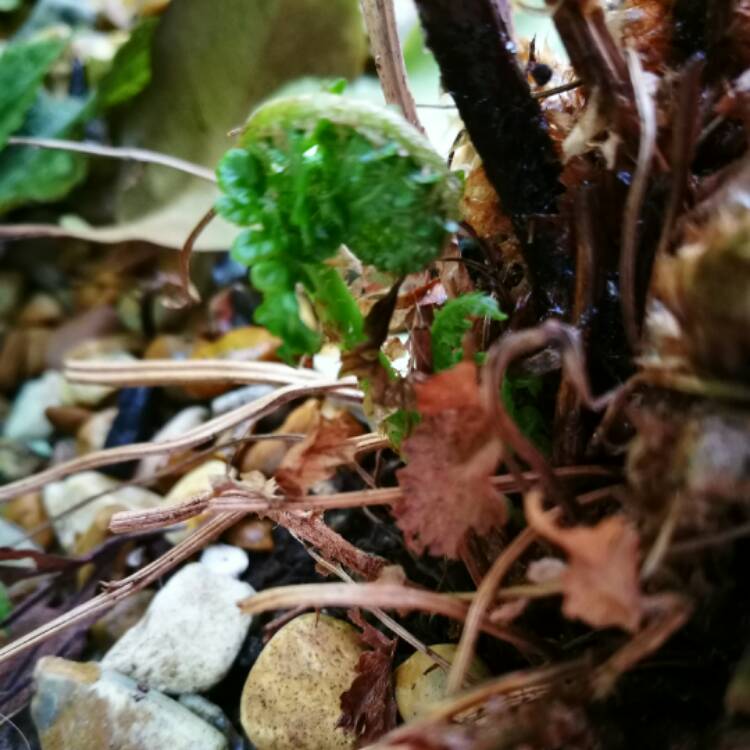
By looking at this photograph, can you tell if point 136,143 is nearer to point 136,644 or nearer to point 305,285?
point 136,644

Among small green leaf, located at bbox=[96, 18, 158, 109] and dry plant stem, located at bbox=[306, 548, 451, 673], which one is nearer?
dry plant stem, located at bbox=[306, 548, 451, 673]

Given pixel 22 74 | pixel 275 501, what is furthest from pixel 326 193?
pixel 22 74

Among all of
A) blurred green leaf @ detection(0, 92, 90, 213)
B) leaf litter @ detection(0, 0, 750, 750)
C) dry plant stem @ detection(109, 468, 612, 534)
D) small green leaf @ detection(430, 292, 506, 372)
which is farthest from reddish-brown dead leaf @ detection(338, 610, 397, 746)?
blurred green leaf @ detection(0, 92, 90, 213)

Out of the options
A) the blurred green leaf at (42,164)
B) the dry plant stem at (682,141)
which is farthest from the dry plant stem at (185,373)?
the blurred green leaf at (42,164)

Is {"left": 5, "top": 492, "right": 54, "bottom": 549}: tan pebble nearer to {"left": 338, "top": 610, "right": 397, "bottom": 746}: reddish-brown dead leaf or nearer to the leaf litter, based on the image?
the leaf litter

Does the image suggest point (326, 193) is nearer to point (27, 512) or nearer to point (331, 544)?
point (331, 544)

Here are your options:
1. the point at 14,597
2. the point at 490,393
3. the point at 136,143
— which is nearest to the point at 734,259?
the point at 490,393
